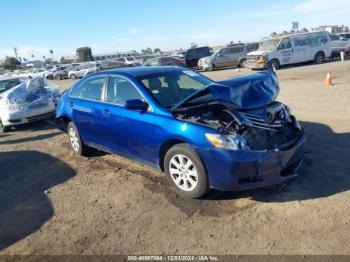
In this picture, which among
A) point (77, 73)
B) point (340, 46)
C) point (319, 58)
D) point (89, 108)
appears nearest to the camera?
point (89, 108)

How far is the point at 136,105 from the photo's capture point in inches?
194

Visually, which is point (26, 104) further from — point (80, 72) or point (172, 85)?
point (80, 72)

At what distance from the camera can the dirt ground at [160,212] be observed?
12.1ft

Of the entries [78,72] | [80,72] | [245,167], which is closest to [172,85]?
[245,167]

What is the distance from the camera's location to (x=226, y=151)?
4.12 meters

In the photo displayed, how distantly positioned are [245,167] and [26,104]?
25.9 ft

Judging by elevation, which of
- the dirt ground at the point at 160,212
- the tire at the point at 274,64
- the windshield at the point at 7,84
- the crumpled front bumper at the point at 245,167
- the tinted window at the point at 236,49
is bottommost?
the dirt ground at the point at 160,212

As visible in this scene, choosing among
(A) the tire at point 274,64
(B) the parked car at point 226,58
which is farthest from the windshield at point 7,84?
(B) the parked car at point 226,58

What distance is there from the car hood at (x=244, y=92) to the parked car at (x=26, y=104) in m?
6.66

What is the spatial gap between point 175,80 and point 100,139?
1.66m

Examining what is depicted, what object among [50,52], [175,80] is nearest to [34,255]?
[175,80]

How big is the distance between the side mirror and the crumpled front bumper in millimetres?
1130

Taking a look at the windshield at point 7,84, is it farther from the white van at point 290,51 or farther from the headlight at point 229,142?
the white van at point 290,51

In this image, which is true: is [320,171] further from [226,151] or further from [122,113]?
[122,113]
